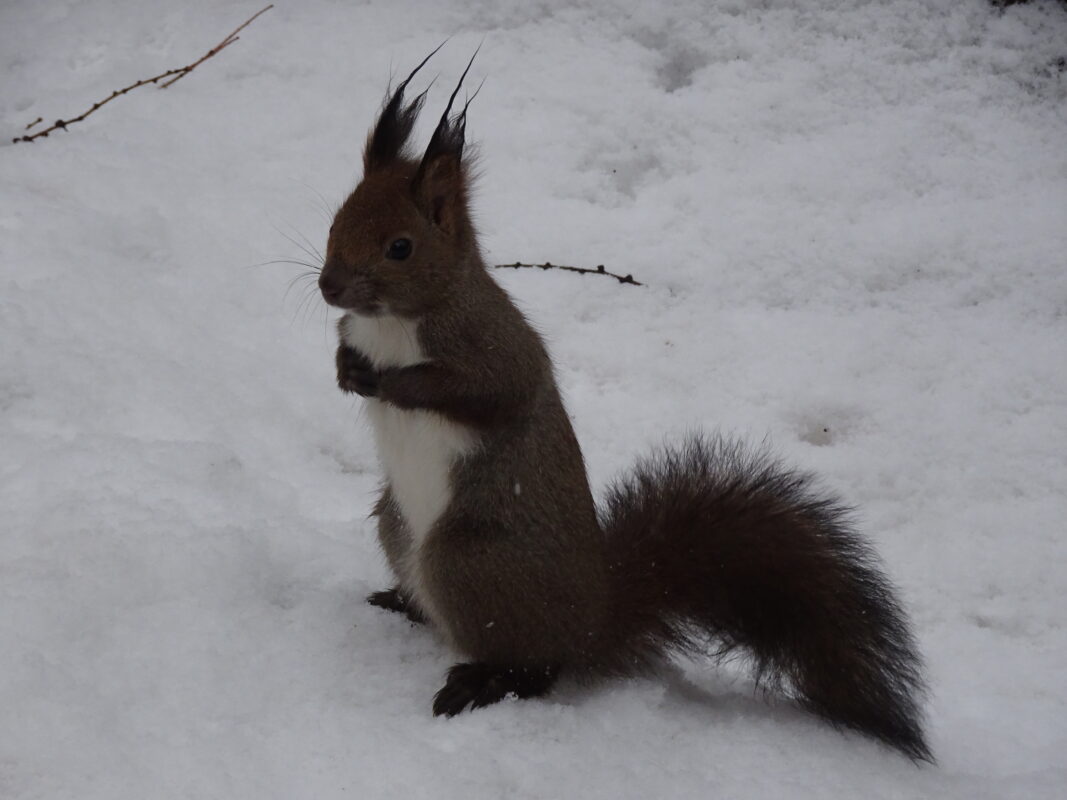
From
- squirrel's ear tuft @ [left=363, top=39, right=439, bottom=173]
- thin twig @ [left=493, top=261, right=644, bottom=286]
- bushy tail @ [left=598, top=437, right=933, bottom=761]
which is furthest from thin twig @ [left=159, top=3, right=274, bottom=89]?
bushy tail @ [left=598, top=437, right=933, bottom=761]

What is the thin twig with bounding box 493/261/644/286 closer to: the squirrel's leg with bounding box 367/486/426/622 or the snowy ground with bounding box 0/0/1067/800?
the snowy ground with bounding box 0/0/1067/800

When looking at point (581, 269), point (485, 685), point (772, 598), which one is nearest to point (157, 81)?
point (581, 269)

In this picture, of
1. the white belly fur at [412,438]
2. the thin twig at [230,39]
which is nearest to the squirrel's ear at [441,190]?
the white belly fur at [412,438]

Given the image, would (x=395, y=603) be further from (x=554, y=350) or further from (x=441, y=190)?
(x=554, y=350)

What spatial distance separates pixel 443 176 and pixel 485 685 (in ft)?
3.61

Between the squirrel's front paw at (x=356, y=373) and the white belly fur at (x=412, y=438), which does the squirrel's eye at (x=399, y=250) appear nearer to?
the white belly fur at (x=412, y=438)

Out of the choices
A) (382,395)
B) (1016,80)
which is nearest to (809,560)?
(382,395)

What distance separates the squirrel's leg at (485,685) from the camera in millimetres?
2383

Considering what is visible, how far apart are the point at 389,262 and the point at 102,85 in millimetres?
3015

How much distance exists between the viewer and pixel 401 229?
96.0 inches

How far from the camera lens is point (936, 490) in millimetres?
3504

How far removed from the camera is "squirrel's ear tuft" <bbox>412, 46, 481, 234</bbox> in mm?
2455

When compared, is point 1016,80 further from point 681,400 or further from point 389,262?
point 389,262

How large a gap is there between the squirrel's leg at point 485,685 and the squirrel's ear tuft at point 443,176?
3.15 ft
